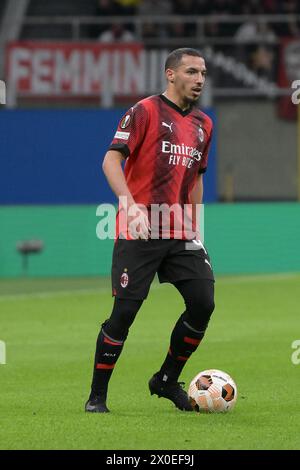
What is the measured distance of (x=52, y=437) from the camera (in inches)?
301

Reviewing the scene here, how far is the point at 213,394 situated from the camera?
8.62 metres

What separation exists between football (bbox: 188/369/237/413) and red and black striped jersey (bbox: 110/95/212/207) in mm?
1182

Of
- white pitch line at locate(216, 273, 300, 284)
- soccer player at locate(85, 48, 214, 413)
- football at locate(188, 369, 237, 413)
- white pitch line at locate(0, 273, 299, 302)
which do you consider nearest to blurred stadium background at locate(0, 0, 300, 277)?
white pitch line at locate(216, 273, 300, 284)

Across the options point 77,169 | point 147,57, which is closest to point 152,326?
point 77,169

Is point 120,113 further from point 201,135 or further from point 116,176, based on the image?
point 116,176

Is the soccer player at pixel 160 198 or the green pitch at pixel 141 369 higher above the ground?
the soccer player at pixel 160 198

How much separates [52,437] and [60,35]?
22382mm

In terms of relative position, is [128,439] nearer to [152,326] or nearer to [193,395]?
[193,395]

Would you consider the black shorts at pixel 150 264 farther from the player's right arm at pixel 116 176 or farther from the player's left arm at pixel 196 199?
the player's right arm at pixel 116 176

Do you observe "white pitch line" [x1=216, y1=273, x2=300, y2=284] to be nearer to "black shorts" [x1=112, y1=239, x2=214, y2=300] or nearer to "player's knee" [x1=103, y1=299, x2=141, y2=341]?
"black shorts" [x1=112, y1=239, x2=214, y2=300]

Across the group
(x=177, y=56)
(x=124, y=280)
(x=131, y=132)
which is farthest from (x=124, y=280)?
(x=177, y=56)

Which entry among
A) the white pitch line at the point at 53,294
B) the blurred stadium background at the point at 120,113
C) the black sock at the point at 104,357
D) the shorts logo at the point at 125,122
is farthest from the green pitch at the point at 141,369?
the blurred stadium background at the point at 120,113

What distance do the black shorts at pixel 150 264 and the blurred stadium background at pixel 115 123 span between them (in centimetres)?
826

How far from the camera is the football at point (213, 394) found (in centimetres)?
862
